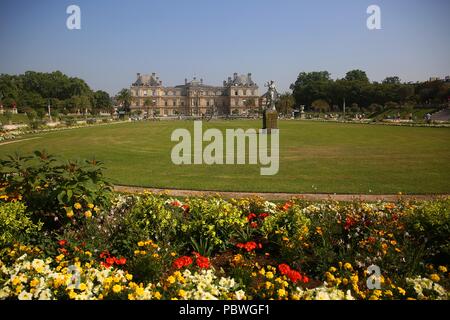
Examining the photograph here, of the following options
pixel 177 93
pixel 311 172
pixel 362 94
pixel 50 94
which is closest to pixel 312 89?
pixel 362 94

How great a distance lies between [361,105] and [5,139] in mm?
86427

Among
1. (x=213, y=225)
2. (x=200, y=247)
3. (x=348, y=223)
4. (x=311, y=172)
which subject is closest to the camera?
(x=200, y=247)

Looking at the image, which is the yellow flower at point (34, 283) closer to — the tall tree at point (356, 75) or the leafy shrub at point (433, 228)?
the leafy shrub at point (433, 228)

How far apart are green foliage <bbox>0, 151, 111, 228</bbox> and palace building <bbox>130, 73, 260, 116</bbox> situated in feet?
345

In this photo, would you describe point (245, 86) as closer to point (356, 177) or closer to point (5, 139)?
point (5, 139)

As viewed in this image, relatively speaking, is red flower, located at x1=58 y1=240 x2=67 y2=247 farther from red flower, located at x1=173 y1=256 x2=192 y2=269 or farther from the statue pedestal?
the statue pedestal

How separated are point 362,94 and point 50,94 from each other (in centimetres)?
8990

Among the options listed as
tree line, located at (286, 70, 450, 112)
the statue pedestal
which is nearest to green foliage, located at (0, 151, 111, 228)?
the statue pedestal

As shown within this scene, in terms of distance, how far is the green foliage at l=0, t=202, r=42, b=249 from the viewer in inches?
206

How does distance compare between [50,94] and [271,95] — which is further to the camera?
[50,94]

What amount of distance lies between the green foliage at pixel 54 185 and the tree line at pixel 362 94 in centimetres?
7550

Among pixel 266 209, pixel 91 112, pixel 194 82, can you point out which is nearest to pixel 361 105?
pixel 194 82

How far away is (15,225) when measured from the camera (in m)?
5.36

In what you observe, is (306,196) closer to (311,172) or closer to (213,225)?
(311,172)
